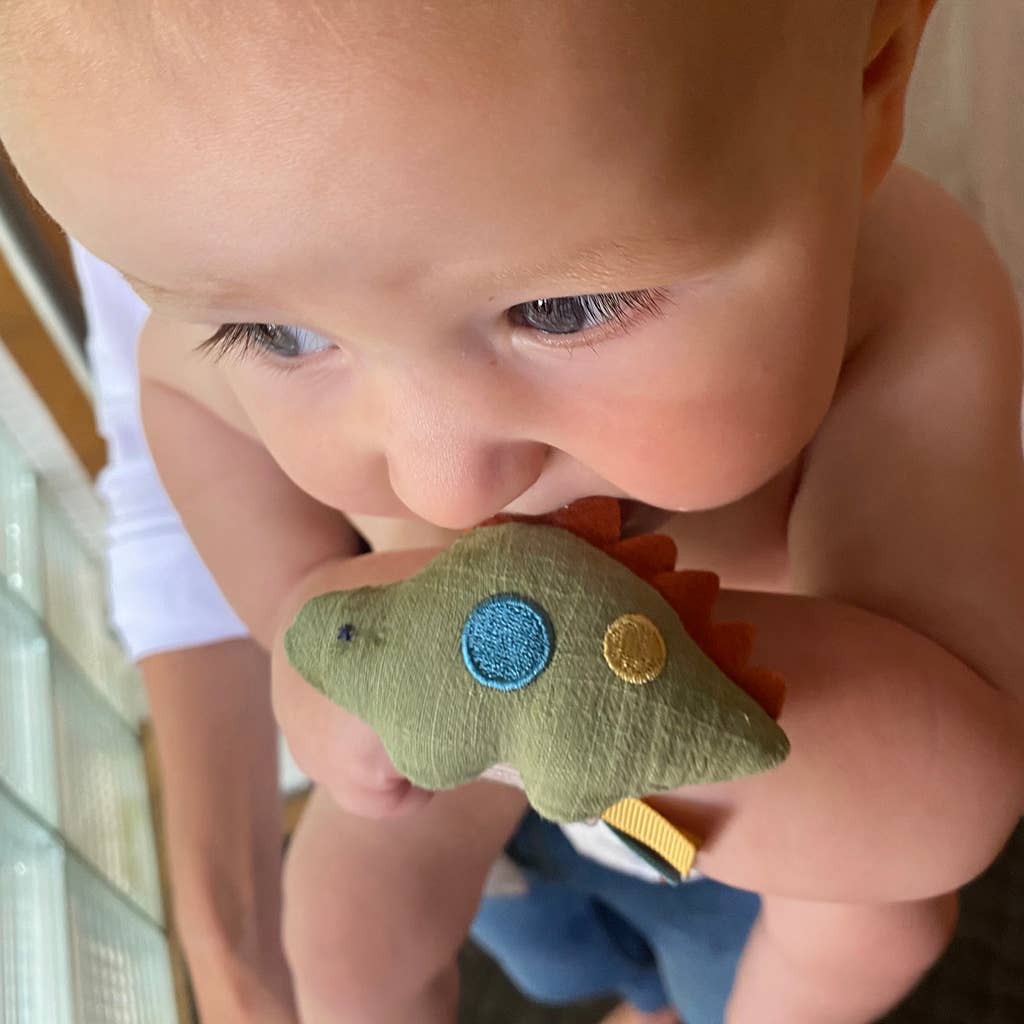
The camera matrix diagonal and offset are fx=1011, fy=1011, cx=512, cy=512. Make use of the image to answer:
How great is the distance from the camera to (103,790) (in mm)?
887

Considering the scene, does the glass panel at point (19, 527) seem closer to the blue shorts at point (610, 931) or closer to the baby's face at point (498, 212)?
the blue shorts at point (610, 931)

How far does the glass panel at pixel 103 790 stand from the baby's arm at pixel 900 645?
569 mm

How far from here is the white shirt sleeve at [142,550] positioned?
759mm

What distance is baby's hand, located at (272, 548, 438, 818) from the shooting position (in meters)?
0.44

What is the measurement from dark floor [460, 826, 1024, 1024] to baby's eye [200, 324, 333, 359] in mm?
807

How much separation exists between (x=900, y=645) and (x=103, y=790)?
2.43ft

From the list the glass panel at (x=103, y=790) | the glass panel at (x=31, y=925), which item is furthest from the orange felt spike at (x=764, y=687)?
the glass panel at (x=103, y=790)

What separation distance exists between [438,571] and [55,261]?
612 millimetres

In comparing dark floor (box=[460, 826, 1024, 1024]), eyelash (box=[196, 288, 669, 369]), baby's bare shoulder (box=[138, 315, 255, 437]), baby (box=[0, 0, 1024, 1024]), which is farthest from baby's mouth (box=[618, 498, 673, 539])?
dark floor (box=[460, 826, 1024, 1024])

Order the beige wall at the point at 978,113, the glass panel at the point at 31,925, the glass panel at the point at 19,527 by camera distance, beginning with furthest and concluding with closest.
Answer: the glass panel at the point at 19,527, the glass panel at the point at 31,925, the beige wall at the point at 978,113

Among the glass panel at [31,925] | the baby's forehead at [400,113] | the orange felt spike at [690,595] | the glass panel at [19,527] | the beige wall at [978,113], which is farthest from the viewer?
the glass panel at [19,527]

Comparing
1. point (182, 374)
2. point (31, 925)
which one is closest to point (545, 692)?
point (182, 374)

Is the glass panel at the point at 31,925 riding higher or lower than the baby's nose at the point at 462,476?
lower

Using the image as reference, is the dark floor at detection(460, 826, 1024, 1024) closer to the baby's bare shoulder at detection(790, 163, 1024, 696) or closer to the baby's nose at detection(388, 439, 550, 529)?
the baby's bare shoulder at detection(790, 163, 1024, 696)
